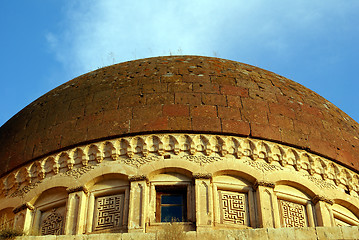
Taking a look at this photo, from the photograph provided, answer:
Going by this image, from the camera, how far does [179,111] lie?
478 inches

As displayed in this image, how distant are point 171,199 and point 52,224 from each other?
2170 mm

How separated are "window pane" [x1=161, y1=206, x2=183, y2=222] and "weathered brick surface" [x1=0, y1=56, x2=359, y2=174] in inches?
57.5

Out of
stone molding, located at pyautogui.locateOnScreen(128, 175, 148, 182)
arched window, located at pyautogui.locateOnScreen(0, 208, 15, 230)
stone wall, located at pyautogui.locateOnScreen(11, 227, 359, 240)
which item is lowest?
stone wall, located at pyautogui.locateOnScreen(11, 227, 359, 240)

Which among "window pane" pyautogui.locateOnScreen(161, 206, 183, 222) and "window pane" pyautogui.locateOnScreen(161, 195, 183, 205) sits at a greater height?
"window pane" pyautogui.locateOnScreen(161, 195, 183, 205)

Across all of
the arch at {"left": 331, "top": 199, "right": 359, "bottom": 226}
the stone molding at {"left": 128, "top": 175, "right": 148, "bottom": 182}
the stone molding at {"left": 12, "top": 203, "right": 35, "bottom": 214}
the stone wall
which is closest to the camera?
the stone wall

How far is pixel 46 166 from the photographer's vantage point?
12188 millimetres

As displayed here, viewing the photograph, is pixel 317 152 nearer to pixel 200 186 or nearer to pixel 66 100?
pixel 200 186

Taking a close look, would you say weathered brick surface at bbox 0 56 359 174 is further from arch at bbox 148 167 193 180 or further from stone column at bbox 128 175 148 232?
stone column at bbox 128 175 148 232

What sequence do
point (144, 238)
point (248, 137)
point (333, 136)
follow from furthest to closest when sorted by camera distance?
point (333, 136) < point (248, 137) < point (144, 238)

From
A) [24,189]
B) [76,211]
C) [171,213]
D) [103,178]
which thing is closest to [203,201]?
[171,213]

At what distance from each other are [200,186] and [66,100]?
3.65 m

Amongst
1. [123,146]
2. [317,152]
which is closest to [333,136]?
[317,152]

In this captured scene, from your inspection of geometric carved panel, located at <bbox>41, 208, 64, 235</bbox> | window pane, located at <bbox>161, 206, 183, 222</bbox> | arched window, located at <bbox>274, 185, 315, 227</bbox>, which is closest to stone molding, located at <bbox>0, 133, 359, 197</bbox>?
arched window, located at <bbox>274, 185, 315, 227</bbox>

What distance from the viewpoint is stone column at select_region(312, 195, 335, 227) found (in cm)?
1157
